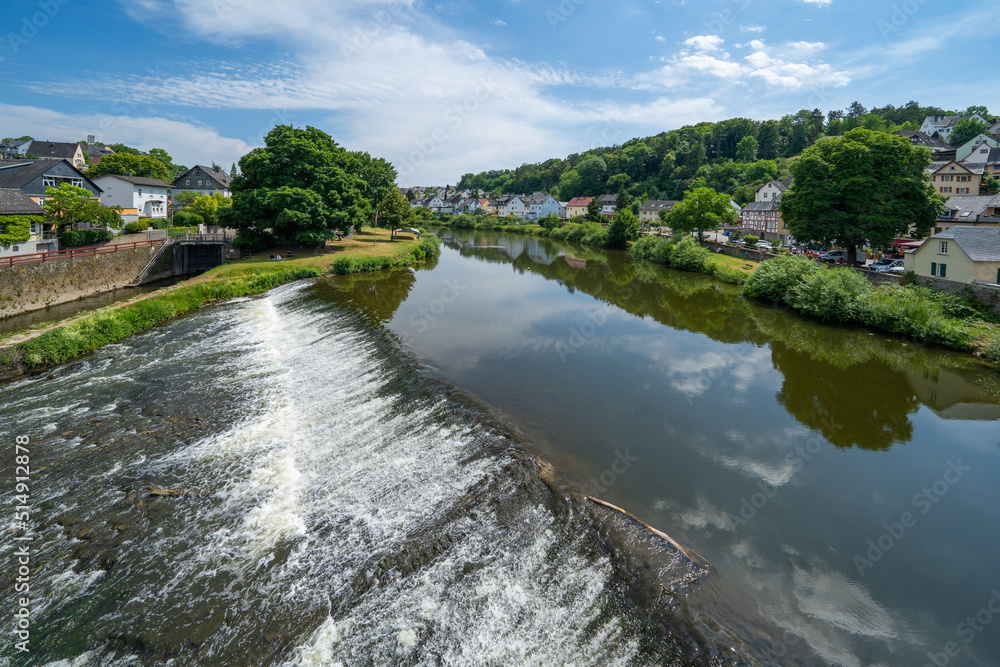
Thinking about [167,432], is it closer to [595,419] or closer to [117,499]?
[117,499]

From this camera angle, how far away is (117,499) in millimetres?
9094

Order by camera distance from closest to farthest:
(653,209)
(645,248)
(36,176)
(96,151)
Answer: (36,176) → (645,248) → (653,209) → (96,151)

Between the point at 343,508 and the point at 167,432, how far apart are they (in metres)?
6.13

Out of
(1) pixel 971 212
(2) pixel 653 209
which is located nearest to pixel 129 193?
(1) pixel 971 212

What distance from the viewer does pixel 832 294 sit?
24.5 metres

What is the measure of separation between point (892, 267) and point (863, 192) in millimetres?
5467

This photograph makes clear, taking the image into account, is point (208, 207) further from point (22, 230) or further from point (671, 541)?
point (671, 541)

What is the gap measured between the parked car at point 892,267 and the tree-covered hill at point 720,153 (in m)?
76.9

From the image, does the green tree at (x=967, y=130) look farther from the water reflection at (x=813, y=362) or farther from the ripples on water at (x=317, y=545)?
the ripples on water at (x=317, y=545)

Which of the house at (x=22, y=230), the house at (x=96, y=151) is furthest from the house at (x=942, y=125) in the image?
the house at (x=96, y=151)

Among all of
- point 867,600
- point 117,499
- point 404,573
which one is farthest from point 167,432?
point 867,600

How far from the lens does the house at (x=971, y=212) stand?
37.7 m

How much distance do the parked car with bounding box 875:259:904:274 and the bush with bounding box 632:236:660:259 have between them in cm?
2159

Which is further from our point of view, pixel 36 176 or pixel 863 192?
pixel 36 176
